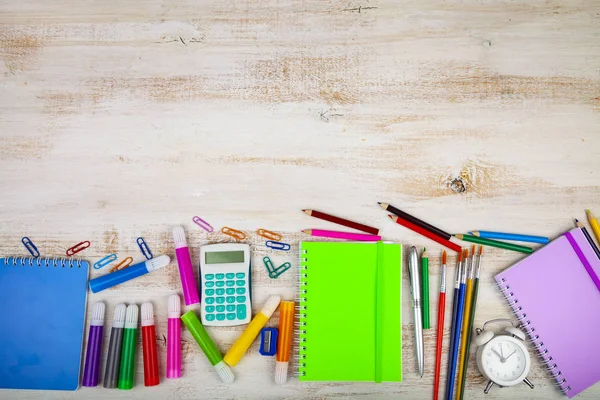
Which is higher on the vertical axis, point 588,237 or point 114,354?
point 588,237

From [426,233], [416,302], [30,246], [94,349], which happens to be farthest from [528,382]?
[30,246]

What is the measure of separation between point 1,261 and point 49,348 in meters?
0.27

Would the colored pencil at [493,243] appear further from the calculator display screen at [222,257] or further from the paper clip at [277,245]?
the calculator display screen at [222,257]

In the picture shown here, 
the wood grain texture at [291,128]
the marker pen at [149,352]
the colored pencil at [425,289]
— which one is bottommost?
the marker pen at [149,352]

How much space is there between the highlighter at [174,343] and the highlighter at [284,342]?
262 millimetres

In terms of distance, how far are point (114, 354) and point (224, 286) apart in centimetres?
34

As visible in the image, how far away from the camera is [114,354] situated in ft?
4.26

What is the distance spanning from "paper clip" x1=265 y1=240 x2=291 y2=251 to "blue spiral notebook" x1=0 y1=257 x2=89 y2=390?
0.50 meters

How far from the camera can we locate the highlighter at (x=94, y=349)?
4.28 feet

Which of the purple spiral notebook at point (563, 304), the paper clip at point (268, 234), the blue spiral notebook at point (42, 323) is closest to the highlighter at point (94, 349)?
the blue spiral notebook at point (42, 323)

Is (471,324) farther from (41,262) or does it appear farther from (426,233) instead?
(41,262)

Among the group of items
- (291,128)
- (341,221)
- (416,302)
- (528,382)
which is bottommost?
(528,382)

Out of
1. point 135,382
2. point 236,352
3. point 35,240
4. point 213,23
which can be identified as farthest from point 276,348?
point 213,23

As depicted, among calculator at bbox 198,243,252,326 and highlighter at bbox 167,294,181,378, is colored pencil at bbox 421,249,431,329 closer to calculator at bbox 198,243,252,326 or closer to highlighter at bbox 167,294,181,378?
calculator at bbox 198,243,252,326
